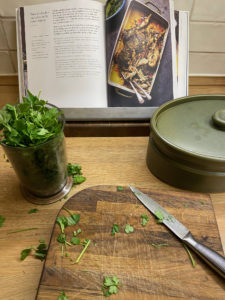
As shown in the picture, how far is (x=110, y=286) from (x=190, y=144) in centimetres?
30

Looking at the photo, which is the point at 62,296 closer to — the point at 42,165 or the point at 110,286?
the point at 110,286

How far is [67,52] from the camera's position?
64 centimetres

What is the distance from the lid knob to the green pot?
32cm

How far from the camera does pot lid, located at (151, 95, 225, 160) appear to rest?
43 cm

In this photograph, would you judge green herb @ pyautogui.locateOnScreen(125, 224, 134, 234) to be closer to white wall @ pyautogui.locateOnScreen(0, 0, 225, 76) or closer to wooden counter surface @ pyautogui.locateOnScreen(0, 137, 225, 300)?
wooden counter surface @ pyautogui.locateOnScreen(0, 137, 225, 300)

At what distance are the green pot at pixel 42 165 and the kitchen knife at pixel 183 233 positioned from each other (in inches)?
6.8

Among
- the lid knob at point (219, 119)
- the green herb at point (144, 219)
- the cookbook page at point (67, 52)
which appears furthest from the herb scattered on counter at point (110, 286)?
the cookbook page at point (67, 52)

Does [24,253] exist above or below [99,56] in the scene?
below

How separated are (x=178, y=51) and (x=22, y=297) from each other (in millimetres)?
740

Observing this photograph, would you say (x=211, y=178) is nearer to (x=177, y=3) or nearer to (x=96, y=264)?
(x=96, y=264)

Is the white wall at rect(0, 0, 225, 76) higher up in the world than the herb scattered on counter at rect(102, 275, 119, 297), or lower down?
higher up

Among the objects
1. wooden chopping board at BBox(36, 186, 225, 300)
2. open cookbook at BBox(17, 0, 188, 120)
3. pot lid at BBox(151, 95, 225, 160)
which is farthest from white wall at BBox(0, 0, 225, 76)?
wooden chopping board at BBox(36, 186, 225, 300)

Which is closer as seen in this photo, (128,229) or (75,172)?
(128,229)

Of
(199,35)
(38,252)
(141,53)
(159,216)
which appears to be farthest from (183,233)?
(199,35)
